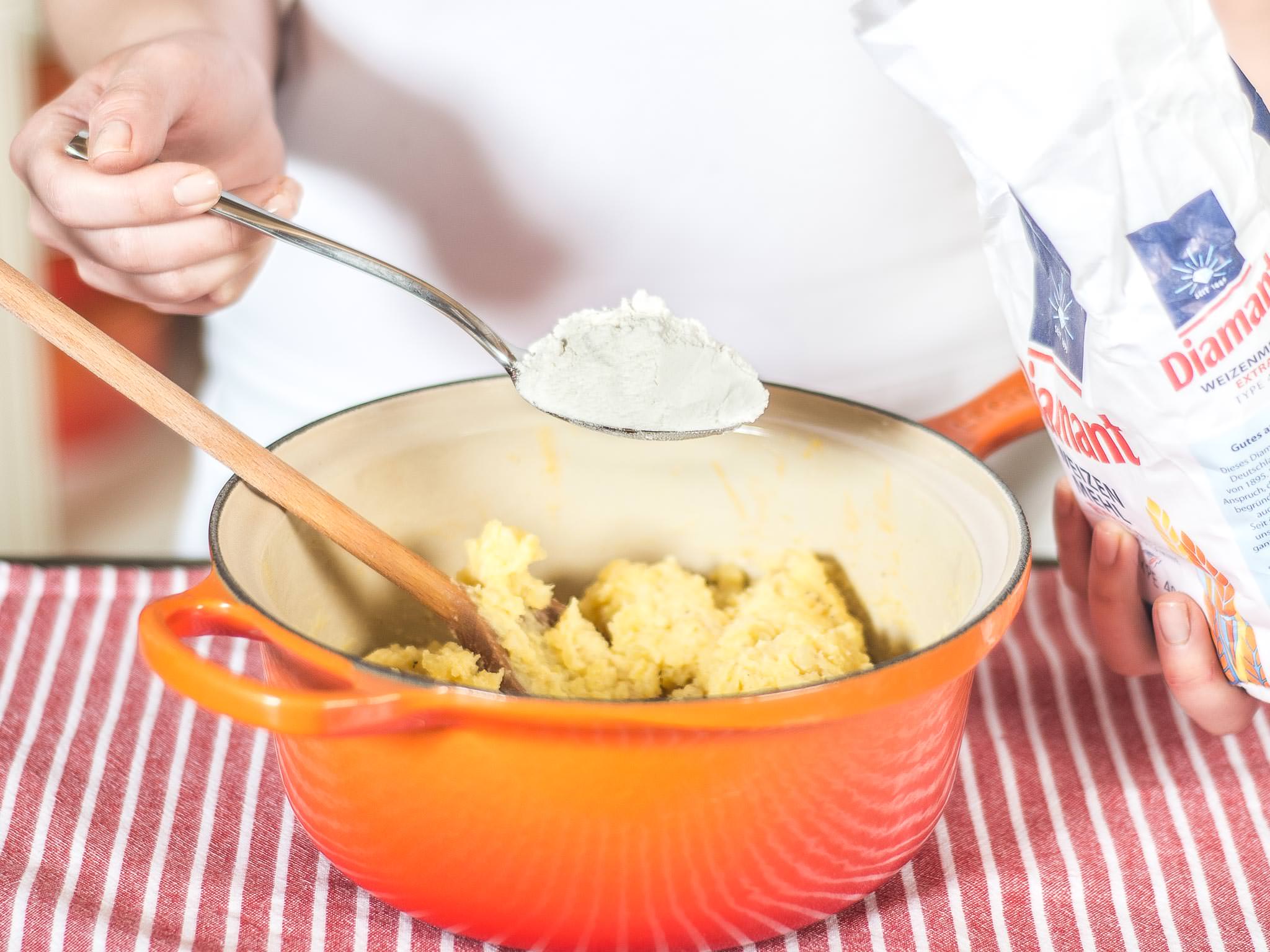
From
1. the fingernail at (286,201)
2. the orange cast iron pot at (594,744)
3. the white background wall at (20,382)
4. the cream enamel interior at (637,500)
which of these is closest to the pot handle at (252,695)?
the orange cast iron pot at (594,744)

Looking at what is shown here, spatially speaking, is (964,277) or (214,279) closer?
(214,279)

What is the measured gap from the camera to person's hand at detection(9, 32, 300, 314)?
0.60 m

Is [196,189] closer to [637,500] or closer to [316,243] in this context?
[316,243]

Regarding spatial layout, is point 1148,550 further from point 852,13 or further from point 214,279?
point 214,279

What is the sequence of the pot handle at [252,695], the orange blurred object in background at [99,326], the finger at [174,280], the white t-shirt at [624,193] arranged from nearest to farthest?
the pot handle at [252,695], the finger at [174,280], the white t-shirt at [624,193], the orange blurred object in background at [99,326]

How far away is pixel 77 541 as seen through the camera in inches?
73.9

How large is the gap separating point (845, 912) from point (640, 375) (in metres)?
0.30

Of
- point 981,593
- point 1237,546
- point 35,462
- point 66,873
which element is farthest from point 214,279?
point 35,462

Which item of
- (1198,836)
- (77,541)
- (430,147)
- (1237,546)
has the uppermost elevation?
(77,541)

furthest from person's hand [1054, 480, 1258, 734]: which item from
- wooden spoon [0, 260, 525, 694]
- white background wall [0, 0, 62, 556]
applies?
white background wall [0, 0, 62, 556]

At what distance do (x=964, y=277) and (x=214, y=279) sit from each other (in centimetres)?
54

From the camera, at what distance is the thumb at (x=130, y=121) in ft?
1.93

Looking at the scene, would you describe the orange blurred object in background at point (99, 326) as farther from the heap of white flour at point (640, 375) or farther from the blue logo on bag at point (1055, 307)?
the blue logo on bag at point (1055, 307)

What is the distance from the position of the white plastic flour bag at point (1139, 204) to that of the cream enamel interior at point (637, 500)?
10 cm
